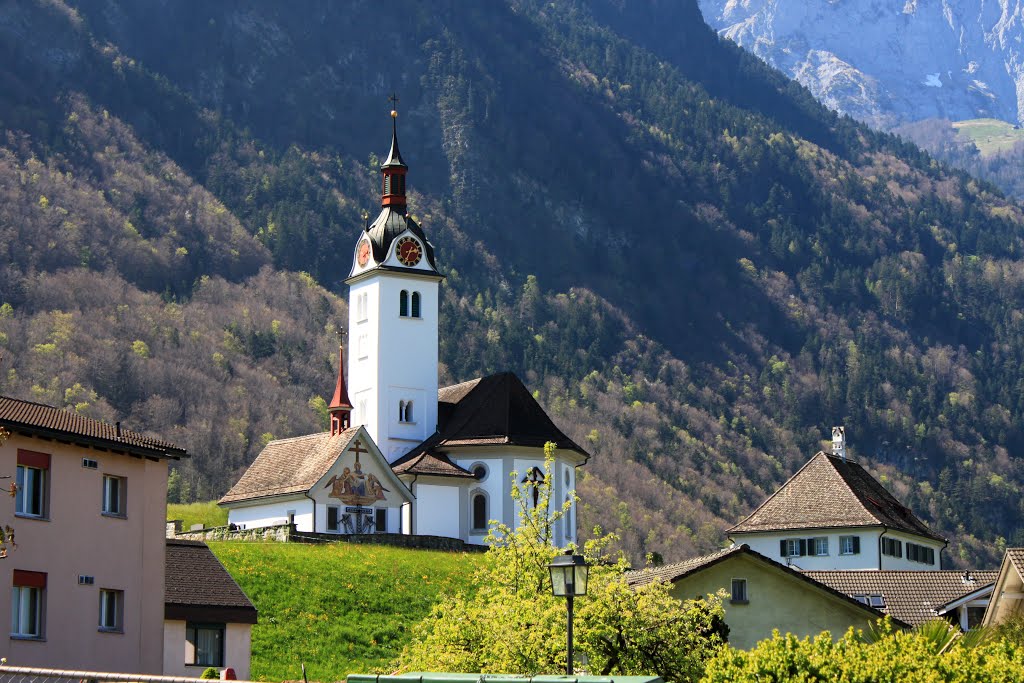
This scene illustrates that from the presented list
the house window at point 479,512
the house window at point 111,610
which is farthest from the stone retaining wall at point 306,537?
the house window at point 111,610

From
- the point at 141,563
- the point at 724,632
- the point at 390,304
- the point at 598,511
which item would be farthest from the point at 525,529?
the point at 598,511

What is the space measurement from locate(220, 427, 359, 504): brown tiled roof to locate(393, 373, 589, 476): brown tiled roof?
158 inches

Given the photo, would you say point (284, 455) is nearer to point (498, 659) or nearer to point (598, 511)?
point (498, 659)

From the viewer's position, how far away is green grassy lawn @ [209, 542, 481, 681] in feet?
205

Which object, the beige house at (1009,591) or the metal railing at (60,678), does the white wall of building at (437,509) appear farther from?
the metal railing at (60,678)

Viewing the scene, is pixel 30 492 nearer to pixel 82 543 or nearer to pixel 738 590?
pixel 82 543

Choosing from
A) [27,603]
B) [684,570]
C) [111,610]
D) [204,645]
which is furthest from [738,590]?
[27,603]

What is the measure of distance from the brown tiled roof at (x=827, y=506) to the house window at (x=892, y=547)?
2.68ft

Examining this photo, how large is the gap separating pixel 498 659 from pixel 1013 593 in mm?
11301

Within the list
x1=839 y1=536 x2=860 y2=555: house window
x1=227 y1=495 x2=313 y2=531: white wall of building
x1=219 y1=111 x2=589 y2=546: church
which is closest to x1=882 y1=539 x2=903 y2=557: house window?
x1=839 y1=536 x2=860 y2=555: house window

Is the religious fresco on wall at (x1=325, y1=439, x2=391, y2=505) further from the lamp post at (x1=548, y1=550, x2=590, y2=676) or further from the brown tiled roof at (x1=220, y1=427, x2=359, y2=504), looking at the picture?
the lamp post at (x1=548, y1=550, x2=590, y2=676)

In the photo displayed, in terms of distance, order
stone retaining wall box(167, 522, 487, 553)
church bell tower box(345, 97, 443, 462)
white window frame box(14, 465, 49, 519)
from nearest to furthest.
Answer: white window frame box(14, 465, 49, 519) < stone retaining wall box(167, 522, 487, 553) < church bell tower box(345, 97, 443, 462)

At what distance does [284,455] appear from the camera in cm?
9806

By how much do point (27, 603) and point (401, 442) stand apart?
189 feet
